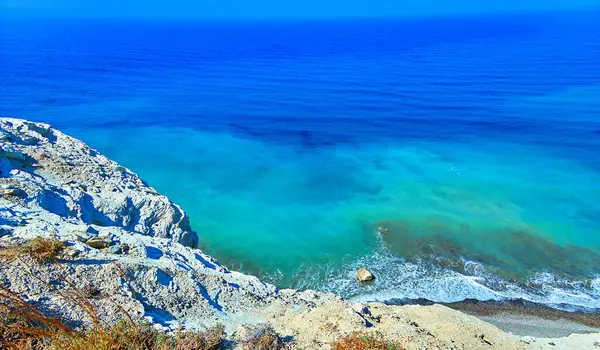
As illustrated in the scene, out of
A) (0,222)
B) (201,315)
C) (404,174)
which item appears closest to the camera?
(201,315)

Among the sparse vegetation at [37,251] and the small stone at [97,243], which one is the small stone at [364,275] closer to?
the small stone at [97,243]

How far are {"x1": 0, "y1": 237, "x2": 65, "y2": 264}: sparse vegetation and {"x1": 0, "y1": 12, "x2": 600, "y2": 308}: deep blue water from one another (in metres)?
11.4

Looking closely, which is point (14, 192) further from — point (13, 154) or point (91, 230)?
point (13, 154)

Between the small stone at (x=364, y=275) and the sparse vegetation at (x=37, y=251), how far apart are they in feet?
41.3

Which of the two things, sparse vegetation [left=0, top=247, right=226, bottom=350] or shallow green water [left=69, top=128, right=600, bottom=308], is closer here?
sparse vegetation [left=0, top=247, right=226, bottom=350]

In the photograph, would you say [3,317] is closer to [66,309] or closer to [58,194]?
[66,309]

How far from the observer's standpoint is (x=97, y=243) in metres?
10.2

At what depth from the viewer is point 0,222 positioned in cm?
988

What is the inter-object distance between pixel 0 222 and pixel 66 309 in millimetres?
3799

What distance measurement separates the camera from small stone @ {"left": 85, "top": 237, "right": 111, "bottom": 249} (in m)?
10.1

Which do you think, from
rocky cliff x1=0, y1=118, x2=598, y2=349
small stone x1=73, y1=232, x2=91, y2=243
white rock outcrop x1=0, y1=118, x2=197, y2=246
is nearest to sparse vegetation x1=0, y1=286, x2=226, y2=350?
rocky cliff x1=0, y1=118, x2=598, y2=349

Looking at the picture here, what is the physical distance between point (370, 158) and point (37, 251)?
27.0 m

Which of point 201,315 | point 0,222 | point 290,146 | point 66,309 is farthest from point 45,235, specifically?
point 290,146

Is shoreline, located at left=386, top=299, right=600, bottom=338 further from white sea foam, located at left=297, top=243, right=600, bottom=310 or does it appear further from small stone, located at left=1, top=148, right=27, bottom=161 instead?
small stone, located at left=1, top=148, right=27, bottom=161
